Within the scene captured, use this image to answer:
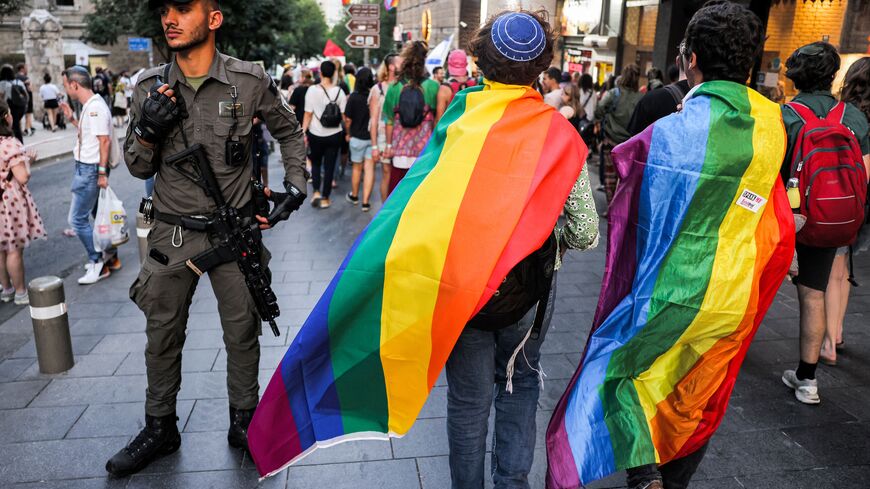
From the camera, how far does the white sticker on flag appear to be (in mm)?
2740

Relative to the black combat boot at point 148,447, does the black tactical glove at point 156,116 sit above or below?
above

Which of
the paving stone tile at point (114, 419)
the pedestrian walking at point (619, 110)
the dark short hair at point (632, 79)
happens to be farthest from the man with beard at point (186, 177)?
the dark short hair at point (632, 79)

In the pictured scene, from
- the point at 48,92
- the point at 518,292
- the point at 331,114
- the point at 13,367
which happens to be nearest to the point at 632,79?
the point at 331,114

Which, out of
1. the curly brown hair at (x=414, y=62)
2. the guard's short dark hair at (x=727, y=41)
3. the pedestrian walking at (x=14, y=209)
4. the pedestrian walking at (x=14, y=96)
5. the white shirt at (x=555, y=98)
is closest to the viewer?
the guard's short dark hair at (x=727, y=41)

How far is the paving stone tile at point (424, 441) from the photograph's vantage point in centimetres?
369

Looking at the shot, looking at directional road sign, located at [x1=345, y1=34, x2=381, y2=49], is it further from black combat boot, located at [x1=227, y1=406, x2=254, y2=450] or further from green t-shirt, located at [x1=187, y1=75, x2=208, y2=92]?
black combat boot, located at [x1=227, y1=406, x2=254, y2=450]

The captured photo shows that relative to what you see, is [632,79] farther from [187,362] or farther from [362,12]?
[362,12]

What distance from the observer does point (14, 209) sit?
6.14 m

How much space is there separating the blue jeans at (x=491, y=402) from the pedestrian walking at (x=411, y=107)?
483cm

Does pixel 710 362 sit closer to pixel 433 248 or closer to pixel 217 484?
pixel 433 248

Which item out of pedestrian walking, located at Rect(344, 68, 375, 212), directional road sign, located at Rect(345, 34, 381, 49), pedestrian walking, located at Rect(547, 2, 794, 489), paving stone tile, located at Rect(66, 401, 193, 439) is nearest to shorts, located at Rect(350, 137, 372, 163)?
pedestrian walking, located at Rect(344, 68, 375, 212)

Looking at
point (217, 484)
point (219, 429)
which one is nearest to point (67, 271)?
point (219, 429)

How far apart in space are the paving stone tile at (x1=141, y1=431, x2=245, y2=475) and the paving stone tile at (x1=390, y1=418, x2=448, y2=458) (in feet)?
2.63

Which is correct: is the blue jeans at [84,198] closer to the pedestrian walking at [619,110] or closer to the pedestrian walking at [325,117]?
the pedestrian walking at [325,117]
